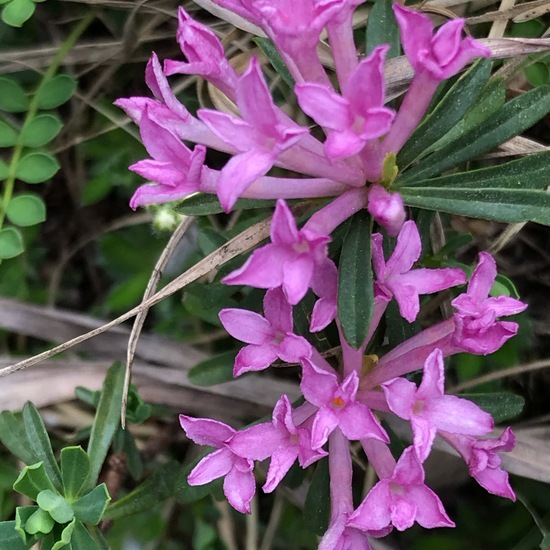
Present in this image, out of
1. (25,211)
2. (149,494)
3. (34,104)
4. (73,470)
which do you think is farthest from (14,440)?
(34,104)

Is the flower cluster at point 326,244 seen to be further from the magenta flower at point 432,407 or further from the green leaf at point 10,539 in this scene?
the green leaf at point 10,539

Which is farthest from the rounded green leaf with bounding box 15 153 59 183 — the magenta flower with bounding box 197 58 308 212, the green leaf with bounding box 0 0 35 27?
the magenta flower with bounding box 197 58 308 212

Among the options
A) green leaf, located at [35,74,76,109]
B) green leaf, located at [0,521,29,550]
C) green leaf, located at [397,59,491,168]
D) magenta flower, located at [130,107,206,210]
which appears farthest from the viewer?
green leaf, located at [35,74,76,109]

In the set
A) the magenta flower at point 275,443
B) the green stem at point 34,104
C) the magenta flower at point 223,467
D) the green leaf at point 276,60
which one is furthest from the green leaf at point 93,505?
the green leaf at point 276,60

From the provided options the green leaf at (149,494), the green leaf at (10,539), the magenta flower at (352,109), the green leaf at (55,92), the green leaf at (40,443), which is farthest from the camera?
the green leaf at (55,92)

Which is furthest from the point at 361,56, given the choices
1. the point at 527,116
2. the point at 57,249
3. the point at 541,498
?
the point at 57,249

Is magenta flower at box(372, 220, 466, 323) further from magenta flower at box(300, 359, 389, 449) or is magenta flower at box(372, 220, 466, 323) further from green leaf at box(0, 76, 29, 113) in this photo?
green leaf at box(0, 76, 29, 113)
